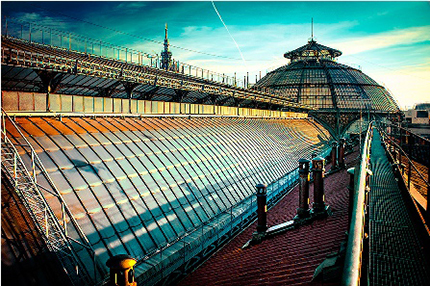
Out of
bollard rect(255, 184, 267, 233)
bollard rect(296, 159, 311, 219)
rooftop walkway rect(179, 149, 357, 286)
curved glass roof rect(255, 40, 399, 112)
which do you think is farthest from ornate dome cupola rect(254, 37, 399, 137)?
rooftop walkway rect(179, 149, 357, 286)

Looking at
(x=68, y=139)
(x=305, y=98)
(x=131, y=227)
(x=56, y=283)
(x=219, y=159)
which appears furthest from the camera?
(x=305, y=98)

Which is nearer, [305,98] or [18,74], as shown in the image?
[18,74]

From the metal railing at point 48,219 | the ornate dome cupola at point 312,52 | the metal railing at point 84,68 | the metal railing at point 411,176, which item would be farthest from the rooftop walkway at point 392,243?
the ornate dome cupola at point 312,52

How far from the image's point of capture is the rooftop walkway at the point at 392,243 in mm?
9867

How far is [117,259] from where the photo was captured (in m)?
8.02

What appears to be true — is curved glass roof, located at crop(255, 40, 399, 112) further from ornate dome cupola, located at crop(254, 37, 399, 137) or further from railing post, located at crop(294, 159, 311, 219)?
railing post, located at crop(294, 159, 311, 219)

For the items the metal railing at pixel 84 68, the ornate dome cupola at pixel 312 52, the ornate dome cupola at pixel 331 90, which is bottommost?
the metal railing at pixel 84 68

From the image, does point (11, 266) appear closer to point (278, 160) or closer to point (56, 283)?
point (56, 283)

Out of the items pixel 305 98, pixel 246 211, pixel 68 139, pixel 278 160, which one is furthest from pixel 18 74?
pixel 305 98

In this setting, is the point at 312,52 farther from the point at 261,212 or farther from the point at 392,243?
the point at 392,243

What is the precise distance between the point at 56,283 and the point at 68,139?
7.14 m

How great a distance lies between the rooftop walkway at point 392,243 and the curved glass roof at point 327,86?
201 ft

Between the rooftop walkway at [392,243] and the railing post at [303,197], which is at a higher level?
the railing post at [303,197]

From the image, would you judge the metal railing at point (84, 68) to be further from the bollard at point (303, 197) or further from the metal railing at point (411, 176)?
the metal railing at point (411, 176)
